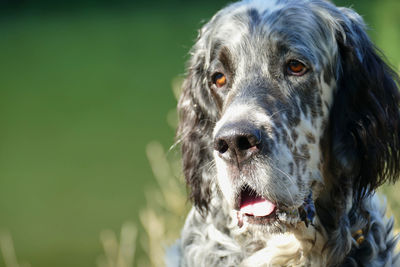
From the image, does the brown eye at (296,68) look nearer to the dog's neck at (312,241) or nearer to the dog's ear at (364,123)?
the dog's ear at (364,123)

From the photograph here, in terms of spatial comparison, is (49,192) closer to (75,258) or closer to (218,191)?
(75,258)

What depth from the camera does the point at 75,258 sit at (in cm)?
1116

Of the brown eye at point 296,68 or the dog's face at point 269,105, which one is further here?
the brown eye at point 296,68

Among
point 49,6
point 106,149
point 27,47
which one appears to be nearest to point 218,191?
point 106,149

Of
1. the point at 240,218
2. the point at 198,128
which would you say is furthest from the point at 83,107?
the point at 240,218

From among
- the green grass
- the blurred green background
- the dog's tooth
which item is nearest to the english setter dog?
the dog's tooth

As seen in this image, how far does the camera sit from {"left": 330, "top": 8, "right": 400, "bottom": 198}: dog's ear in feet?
11.7

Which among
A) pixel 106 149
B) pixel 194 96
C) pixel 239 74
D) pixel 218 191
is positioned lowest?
pixel 106 149

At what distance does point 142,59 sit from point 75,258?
13.0m

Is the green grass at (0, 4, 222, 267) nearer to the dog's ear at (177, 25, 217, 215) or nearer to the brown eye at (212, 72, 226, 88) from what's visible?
the dog's ear at (177, 25, 217, 215)

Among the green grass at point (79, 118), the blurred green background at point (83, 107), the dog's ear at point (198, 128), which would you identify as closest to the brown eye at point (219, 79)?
the dog's ear at point (198, 128)

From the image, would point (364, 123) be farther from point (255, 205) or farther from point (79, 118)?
point (79, 118)

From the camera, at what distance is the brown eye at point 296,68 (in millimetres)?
3473

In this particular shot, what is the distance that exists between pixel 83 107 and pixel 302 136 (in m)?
17.1
